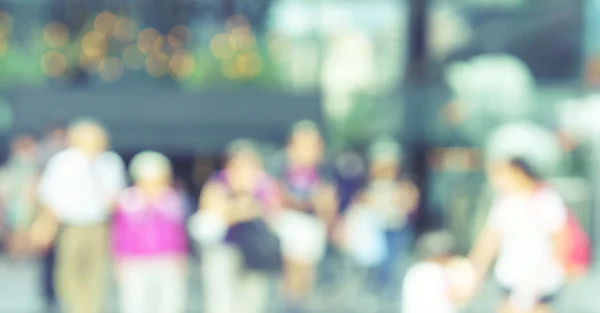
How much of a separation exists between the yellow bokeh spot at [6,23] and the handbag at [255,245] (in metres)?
6.48

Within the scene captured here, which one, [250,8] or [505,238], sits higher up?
[250,8]

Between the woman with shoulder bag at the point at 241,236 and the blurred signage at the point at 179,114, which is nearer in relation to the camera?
the woman with shoulder bag at the point at 241,236

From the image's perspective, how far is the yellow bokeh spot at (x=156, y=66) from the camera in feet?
40.2

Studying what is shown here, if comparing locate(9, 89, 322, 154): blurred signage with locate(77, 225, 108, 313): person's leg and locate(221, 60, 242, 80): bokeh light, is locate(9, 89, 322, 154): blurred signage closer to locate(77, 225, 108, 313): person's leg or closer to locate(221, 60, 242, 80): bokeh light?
locate(221, 60, 242, 80): bokeh light

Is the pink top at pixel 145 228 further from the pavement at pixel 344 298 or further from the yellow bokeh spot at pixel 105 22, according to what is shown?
the yellow bokeh spot at pixel 105 22

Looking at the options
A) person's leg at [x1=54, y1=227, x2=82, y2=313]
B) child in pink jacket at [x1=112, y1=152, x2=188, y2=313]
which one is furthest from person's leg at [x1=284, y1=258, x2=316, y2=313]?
person's leg at [x1=54, y1=227, x2=82, y2=313]

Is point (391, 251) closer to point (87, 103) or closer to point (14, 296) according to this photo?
point (14, 296)

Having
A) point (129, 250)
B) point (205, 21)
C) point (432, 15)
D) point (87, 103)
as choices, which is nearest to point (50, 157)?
point (129, 250)

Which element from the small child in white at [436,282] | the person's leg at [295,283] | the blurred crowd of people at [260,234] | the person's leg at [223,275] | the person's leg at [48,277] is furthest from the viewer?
the person's leg at [48,277]

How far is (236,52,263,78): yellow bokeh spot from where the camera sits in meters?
12.1

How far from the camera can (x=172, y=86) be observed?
12.2m

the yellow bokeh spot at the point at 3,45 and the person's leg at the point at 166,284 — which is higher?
the yellow bokeh spot at the point at 3,45

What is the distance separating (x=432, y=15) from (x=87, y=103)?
16.2 ft

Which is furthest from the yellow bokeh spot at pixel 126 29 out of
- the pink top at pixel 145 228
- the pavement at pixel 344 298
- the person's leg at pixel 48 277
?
the pink top at pixel 145 228
